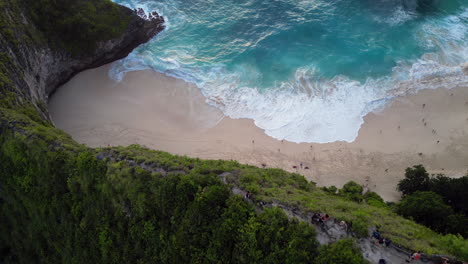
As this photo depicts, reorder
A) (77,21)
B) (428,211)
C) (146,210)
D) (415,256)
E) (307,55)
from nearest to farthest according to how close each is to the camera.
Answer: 1. (415,256)
2. (146,210)
3. (428,211)
4. (77,21)
5. (307,55)

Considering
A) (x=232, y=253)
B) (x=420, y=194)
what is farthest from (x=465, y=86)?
(x=232, y=253)

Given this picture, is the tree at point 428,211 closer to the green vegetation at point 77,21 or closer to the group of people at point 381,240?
the group of people at point 381,240

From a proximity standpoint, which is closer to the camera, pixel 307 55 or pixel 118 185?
pixel 118 185

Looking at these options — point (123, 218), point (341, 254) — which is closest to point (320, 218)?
point (341, 254)

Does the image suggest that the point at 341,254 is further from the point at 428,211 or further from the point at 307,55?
the point at 307,55

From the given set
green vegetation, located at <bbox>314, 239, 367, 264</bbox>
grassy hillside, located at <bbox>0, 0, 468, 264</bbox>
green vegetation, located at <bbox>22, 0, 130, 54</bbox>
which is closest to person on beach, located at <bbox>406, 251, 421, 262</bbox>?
grassy hillside, located at <bbox>0, 0, 468, 264</bbox>

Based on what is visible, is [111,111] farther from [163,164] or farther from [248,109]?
[163,164]
